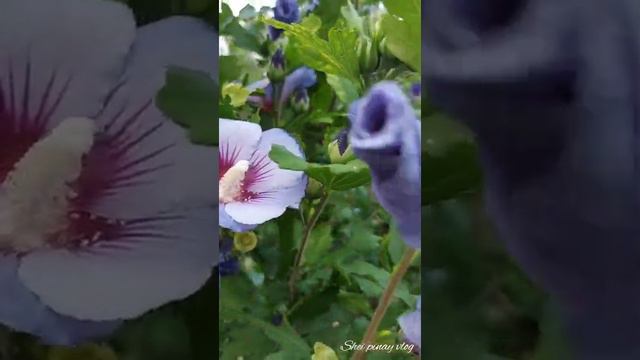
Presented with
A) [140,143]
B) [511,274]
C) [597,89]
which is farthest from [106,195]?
[597,89]

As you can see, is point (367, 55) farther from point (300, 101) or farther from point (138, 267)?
point (138, 267)

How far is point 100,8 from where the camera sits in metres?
1.07

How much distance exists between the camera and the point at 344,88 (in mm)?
1084

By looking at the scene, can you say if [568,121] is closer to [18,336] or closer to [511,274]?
[511,274]

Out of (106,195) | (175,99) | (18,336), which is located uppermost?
(175,99)

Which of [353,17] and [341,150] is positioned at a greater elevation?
[353,17]

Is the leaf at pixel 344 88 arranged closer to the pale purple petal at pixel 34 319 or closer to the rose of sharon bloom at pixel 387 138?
the rose of sharon bloom at pixel 387 138

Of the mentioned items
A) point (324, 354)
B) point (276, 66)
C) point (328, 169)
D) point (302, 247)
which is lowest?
point (324, 354)

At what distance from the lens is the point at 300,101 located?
1.10 metres

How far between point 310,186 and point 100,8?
342 millimetres

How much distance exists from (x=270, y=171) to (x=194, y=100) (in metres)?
0.13

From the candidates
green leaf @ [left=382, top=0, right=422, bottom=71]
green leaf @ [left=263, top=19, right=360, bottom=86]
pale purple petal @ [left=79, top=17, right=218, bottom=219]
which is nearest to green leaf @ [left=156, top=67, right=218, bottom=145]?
pale purple petal @ [left=79, top=17, right=218, bottom=219]

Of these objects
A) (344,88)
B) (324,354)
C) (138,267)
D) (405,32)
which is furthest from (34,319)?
(405,32)

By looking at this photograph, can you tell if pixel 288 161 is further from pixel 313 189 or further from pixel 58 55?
pixel 58 55
